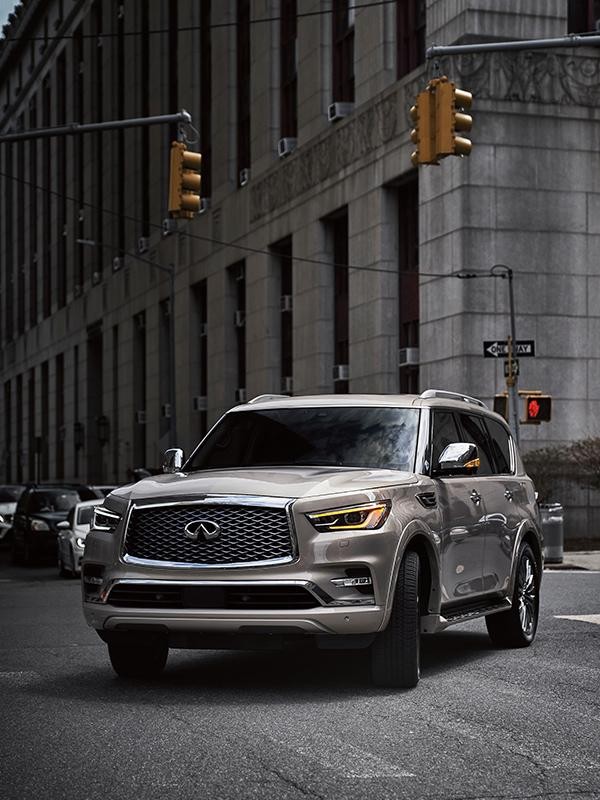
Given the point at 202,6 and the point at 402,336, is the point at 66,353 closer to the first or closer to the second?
the point at 202,6

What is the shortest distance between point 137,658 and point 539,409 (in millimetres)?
21914

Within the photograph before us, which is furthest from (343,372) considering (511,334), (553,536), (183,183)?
(183,183)

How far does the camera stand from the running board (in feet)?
36.6

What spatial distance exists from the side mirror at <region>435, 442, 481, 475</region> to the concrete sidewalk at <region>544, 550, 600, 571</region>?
17.2 metres

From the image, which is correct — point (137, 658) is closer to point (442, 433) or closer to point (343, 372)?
point (442, 433)

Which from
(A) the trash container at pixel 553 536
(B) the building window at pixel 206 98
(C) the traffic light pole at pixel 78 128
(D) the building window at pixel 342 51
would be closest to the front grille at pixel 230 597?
(C) the traffic light pole at pixel 78 128

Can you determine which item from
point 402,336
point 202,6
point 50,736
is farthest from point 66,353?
point 50,736

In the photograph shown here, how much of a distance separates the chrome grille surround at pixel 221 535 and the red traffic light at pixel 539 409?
2226 cm

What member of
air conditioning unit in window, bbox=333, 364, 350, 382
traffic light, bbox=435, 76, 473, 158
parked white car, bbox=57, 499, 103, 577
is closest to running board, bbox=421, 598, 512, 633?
traffic light, bbox=435, 76, 473, 158

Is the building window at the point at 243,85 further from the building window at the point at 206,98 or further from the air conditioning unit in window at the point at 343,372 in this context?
the air conditioning unit in window at the point at 343,372

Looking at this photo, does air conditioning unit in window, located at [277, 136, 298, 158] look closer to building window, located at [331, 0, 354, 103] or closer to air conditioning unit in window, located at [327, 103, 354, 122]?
building window, located at [331, 0, 354, 103]

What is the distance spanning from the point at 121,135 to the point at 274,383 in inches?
1097

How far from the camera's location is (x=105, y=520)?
10.9 metres

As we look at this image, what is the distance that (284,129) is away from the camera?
5338 centimetres
